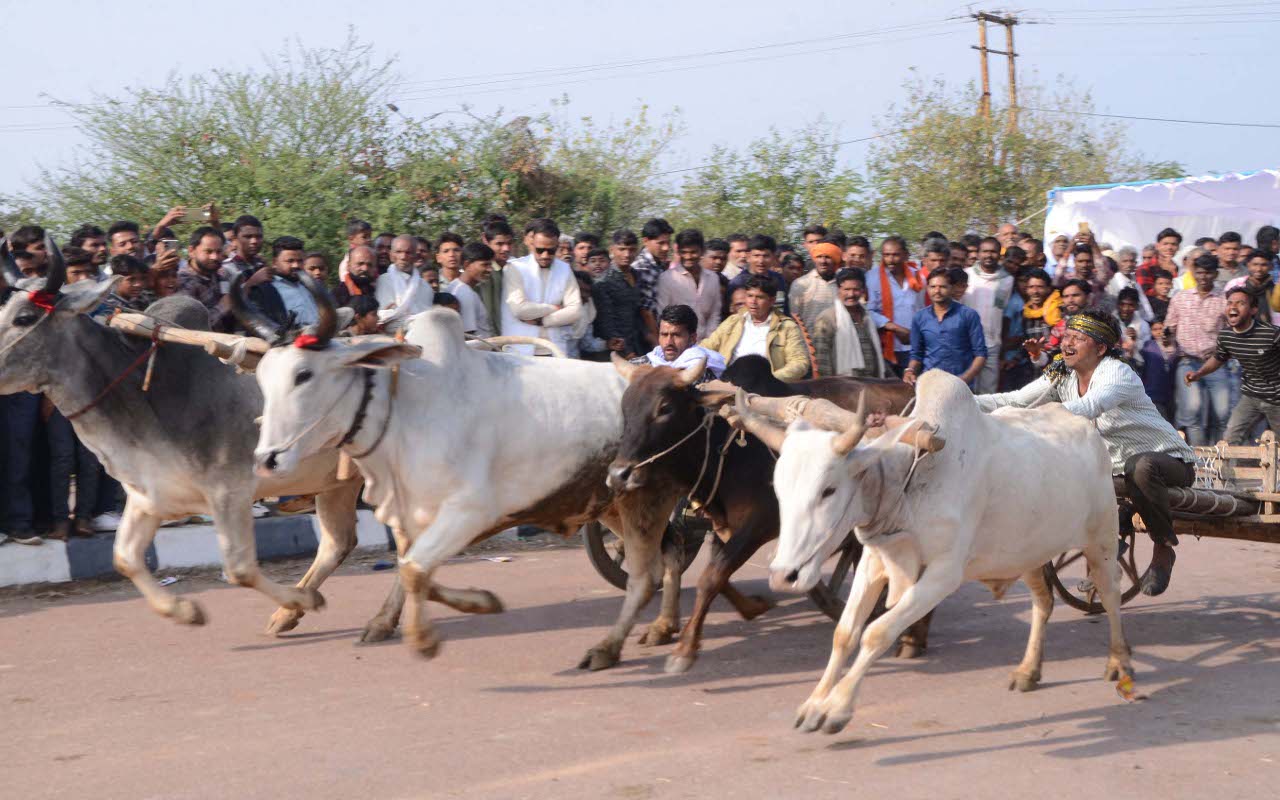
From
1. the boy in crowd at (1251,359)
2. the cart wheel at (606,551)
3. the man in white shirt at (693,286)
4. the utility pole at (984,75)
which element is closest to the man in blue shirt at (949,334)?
the man in white shirt at (693,286)

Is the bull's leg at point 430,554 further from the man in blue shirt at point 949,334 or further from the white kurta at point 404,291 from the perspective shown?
the man in blue shirt at point 949,334

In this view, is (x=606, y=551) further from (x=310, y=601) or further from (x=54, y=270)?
(x=54, y=270)

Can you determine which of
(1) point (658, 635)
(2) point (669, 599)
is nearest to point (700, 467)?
(2) point (669, 599)

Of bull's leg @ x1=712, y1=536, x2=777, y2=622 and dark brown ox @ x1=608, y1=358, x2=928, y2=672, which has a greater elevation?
dark brown ox @ x1=608, y1=358, x2=928, y2=672

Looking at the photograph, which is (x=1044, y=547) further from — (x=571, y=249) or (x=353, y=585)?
(x=571, y=249)

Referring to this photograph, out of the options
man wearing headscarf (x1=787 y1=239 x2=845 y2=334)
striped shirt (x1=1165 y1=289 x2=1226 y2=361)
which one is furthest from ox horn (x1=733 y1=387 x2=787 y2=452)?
striped shirt (x1=1165 y1=289 x2=1226 y2=361)

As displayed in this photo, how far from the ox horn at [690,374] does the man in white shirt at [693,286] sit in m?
3.89

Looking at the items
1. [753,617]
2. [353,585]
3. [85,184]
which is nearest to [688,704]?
[753,617]

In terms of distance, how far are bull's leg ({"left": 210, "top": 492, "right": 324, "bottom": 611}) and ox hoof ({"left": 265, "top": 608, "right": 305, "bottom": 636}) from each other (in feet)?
1.33

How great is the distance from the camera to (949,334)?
33.8ft

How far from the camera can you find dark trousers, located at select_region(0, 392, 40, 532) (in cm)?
829

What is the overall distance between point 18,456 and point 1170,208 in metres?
16.4

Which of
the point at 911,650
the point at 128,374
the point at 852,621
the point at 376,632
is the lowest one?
the point at 911,650

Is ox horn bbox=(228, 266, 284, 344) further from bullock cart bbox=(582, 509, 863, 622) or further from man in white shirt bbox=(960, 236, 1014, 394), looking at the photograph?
man in white shirt bbox=(960, 236, 1014, 394)
